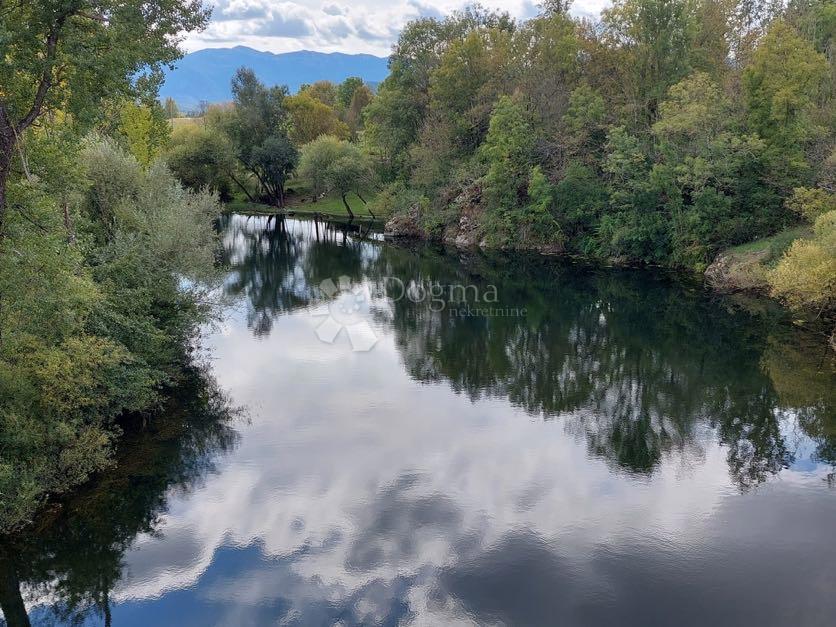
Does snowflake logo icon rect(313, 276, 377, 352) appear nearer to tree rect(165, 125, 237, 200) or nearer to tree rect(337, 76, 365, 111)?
tree rect(165, 125, 237, 200)

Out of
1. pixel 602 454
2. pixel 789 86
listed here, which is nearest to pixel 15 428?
pixel 602 454

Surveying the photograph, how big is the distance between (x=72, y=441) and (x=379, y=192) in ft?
182

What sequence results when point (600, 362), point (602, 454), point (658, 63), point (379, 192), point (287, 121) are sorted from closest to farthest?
point (602, 454) → point (600, 362) → point (658, 63) → point (379, 192) → point (287, 121)

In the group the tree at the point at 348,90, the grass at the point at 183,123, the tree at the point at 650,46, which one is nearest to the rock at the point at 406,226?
the tree at the point at 650,46

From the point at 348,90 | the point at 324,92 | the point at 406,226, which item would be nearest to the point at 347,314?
the point at 406,226

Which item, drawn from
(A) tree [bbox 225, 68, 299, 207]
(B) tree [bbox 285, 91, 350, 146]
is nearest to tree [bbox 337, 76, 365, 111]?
(B) tree [bbox 285, 91, 350, 146]

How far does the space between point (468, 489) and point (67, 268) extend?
12120 mm

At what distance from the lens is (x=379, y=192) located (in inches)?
2773

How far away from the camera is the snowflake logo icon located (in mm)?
32812

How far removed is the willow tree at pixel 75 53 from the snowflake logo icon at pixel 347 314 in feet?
60.2

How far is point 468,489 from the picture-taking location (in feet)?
61.6

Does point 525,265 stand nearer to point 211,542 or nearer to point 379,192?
point 379,192

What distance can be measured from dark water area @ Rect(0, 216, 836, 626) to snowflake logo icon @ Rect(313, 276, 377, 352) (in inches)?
12.5

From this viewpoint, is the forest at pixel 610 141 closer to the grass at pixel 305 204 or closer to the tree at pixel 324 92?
the grass at pixel 305 204
